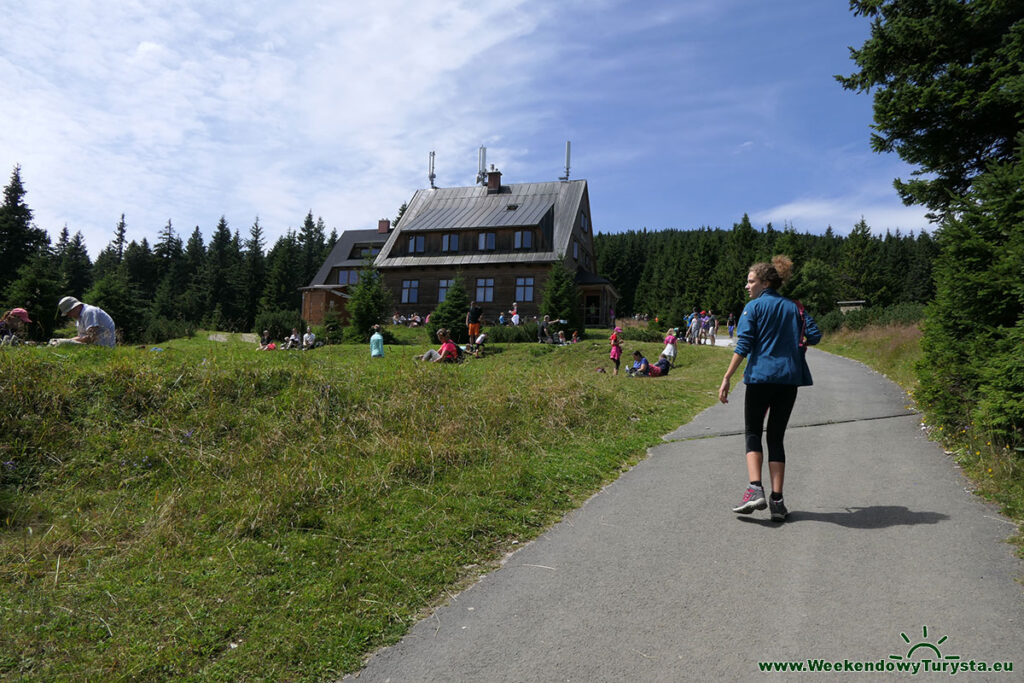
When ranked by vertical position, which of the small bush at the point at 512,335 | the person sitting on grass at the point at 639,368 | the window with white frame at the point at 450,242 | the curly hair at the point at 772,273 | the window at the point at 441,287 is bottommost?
the person sitting on grass at the point at 639,368

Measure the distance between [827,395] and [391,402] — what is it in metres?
8.35

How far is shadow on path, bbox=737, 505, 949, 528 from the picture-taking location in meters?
4.91

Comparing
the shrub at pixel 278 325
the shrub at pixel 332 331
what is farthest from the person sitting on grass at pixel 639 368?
the shrub at pixel 278 325

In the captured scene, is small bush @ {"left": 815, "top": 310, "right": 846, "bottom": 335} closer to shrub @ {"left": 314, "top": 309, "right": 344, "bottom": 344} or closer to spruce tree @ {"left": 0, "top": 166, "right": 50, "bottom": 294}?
shrub @ {"left": 314, "top": 309, "right": 344, "bottom": 344}

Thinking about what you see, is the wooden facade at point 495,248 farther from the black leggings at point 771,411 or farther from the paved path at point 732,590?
the black leggings at point 771,411


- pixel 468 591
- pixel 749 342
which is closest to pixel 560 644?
pixel 468 591

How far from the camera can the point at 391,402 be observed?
28.6 ft

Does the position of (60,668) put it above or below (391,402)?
below

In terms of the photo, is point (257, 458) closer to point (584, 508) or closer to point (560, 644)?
point (584, 508)

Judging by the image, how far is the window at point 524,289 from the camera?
130ft

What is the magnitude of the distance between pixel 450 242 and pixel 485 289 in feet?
13.9

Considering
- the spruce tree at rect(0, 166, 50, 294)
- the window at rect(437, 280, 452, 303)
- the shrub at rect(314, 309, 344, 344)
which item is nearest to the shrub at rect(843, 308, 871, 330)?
the window at rect(437, 280, 452, 303)

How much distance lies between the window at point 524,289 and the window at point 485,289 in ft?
5.46

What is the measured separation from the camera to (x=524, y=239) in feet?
133
